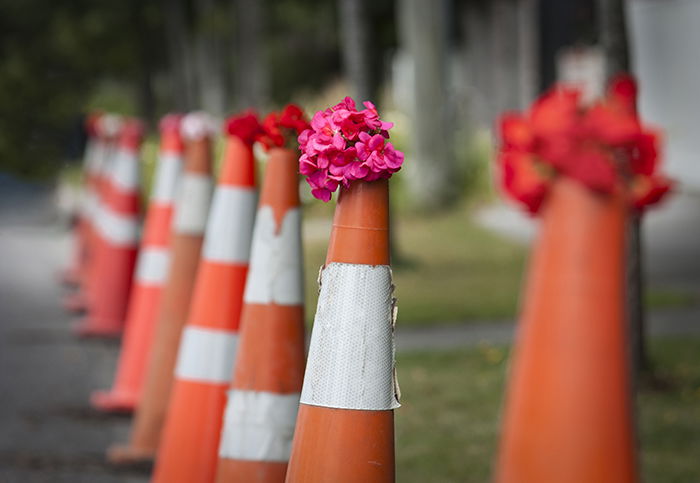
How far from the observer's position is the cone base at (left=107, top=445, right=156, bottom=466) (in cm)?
664

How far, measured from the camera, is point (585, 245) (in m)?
2.98

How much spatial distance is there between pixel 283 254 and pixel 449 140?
17810 millimetres

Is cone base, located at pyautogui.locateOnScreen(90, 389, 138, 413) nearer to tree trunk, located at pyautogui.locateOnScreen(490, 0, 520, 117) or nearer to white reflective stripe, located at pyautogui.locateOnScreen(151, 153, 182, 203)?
white reflective stripe, located at pyautogui.locateOnScreen(151, 153, 182, 203)

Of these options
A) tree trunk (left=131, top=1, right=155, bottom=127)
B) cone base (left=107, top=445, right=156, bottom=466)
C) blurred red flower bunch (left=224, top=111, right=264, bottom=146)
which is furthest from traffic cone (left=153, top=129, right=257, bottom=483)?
tree trunk (left=131, top=1, right=155, bottom=127)

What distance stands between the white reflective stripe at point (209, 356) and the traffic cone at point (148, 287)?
182cm

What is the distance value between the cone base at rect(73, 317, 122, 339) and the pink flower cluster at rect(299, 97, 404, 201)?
646 centimetres

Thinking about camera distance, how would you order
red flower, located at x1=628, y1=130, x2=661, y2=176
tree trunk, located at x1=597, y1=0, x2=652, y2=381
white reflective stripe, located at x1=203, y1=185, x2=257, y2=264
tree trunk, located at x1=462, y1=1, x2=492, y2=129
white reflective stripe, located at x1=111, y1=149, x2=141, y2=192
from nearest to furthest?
→ 1. red flower, located at x1=628, y1=130, x2=661, y2=176
2. white reflective stripe, located at x1=203, y1=185, x2=257, y2=264
3. tree trunk, located at x1=597, y1=0, x2=652, y2=381
4. white reflective stripe, located at x1=111, y1=149, x2=141, y2=192
5. tree trunk, located at x1=462, y1=1, x2=492, y2=129

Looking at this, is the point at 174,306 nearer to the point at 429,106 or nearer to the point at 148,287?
the point at 148,287

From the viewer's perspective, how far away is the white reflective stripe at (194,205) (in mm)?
6922

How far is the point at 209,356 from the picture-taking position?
5.62 meters

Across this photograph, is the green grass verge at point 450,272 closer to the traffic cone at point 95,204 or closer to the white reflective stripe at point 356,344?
the traffic cone at point 95,204

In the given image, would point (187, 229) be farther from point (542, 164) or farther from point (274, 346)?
point (542, 164)

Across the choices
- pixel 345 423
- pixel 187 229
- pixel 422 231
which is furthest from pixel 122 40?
pixel 345 423

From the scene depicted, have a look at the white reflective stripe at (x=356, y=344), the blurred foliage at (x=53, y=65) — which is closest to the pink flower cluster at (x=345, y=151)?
the white reflective stripe at (x=356, y=344)
